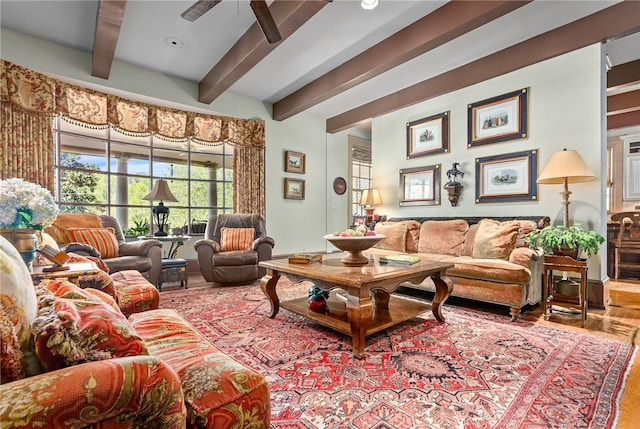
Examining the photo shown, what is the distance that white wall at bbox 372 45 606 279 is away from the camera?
315 cm

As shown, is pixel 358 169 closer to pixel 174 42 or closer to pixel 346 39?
pixel 346 39

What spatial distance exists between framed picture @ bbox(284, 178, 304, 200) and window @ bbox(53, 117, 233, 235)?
3.20ft

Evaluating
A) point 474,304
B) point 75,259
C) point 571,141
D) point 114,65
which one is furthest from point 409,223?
point 114,65

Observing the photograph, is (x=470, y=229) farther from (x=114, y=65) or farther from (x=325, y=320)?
(x=114, y=65)

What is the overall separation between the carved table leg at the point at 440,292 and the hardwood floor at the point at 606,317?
29.3 inches

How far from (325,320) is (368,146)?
5.57 meters

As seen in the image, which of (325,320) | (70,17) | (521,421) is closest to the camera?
(521,421)

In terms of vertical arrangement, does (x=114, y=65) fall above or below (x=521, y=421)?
Result: above

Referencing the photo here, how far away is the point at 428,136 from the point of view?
458 cm

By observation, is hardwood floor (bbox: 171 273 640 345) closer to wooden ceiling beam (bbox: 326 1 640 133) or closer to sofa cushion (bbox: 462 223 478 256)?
sofa cushion (bbox: 462 223 478 256)

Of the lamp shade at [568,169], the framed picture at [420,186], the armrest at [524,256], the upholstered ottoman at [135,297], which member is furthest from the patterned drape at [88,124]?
the lamp shade at [568,169]

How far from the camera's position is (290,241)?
224 inches

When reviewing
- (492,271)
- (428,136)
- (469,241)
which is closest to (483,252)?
(492,271)

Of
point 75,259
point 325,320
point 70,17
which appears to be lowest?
point 325,320
